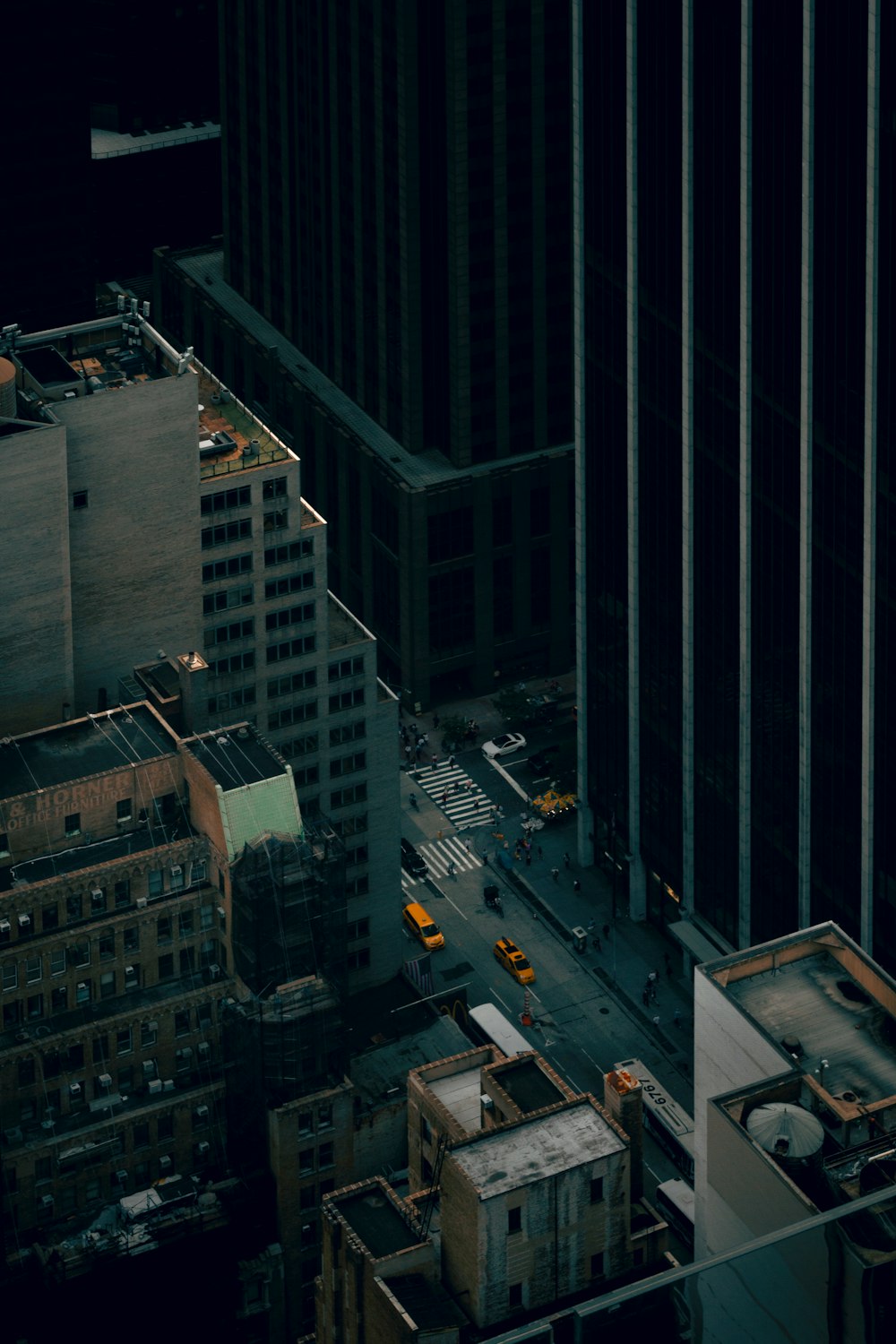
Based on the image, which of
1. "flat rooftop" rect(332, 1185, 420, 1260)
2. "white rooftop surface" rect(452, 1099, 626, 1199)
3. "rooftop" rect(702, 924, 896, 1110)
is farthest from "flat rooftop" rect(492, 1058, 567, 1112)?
"rooftop" rect(702, 924, 896, 1110)

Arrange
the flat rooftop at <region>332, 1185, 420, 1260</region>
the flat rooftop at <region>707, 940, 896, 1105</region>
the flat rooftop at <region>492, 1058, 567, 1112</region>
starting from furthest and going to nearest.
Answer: the flat rooftop at <region>492, 1058, 567, 1112</region>, the flat rooftop at <region>332, 1185, 420, 1260</region>, the flat rooftop at <region>707, 940, 896, 1105</region>

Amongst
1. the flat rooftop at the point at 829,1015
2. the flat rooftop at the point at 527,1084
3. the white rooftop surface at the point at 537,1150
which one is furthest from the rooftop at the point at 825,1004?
the flat rooftop at the point at 527,1084

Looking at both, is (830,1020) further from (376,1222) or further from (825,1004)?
(376,1222)

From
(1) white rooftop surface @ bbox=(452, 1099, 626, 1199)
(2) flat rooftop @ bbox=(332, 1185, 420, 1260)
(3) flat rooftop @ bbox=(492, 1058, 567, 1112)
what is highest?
(1) white rooftop surface @ bbox=(452, 1099, 626, 1199)

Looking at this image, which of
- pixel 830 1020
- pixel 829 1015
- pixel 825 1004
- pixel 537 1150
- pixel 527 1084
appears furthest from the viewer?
pixel 527 1084

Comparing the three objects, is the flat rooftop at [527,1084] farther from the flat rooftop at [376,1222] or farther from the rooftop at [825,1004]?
the rooftop at [825,1004]

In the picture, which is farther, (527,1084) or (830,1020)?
(527,1084)

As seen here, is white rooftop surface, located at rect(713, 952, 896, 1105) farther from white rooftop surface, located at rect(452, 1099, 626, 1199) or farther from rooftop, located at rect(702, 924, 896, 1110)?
white rooftop surface, located at rect(452, 1099, 626, 1199)

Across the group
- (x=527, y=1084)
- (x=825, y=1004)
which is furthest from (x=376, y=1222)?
(x=825, y=1004)
